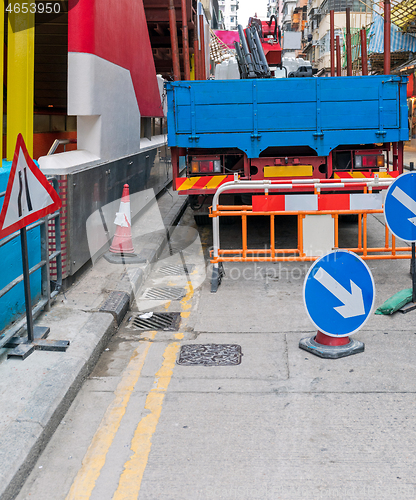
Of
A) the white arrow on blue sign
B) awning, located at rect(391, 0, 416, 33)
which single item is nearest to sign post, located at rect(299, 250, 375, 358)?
the white arrow on blue sign

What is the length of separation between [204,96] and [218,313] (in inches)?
143

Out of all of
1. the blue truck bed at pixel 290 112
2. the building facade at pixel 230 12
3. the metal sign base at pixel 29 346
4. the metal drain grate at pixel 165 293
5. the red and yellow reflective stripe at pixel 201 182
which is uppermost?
the building facade at pixel 230 12

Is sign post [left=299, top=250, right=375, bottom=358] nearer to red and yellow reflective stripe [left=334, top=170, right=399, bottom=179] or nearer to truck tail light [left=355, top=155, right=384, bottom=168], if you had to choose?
red and yellow reflective stripe [left=334, top=170, right=399, bottom=179]

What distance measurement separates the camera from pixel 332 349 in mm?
4762

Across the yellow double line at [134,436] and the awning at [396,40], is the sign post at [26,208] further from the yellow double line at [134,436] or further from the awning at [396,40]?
the awning at [396,40]

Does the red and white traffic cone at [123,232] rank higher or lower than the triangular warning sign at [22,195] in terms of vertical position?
lower

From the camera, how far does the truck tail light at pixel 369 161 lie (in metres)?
8.30

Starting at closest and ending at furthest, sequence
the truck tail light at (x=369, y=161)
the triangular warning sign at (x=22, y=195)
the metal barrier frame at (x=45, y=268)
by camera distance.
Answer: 1. the triangular warning sign at (x=22, y=195)
2. the metal barrier frame at (x=45, y=268)
3. the truck tail light at (x=369, y=161)

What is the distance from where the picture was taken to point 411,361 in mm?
4574

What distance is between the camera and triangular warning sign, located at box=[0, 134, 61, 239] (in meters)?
4.07

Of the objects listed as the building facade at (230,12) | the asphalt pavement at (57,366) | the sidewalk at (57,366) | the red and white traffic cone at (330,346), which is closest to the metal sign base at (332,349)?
the red and white traffic cone at (330,346)

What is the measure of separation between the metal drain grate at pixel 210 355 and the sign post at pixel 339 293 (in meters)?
0.78

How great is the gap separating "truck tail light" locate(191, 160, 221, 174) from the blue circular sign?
3.58 meters

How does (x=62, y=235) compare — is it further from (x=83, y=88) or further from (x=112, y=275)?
(x=83, y=88)
